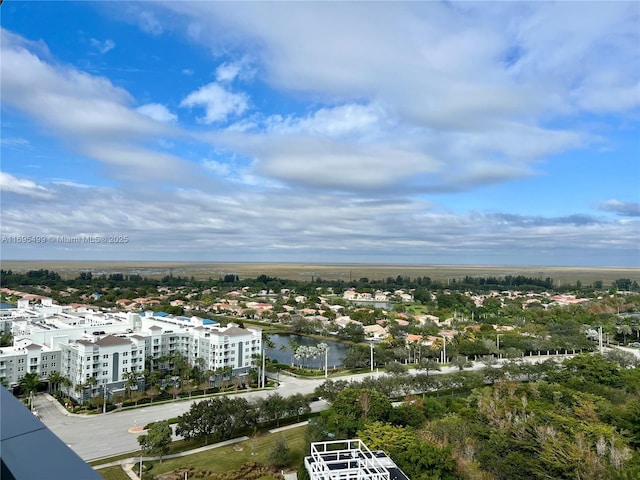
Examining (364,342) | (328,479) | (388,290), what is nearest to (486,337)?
(364,342)

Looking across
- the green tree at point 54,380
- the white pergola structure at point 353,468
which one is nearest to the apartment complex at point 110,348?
the green tree at point 54,380

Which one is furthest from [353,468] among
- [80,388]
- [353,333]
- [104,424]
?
[353,333]

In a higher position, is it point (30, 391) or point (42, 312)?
point (42, 312)

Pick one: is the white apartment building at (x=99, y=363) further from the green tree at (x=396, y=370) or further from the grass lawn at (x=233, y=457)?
the green tree at (x=396, y=370)

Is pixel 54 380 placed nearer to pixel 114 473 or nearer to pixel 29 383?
pixel 29 383

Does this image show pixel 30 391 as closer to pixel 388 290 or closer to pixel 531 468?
pixel 531 468

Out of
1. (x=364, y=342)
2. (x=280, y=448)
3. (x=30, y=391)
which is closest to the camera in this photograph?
(x=280, y=448)

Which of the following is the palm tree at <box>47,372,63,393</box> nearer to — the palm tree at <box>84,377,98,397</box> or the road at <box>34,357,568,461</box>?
the road at <box>34,357,568,461</box>
